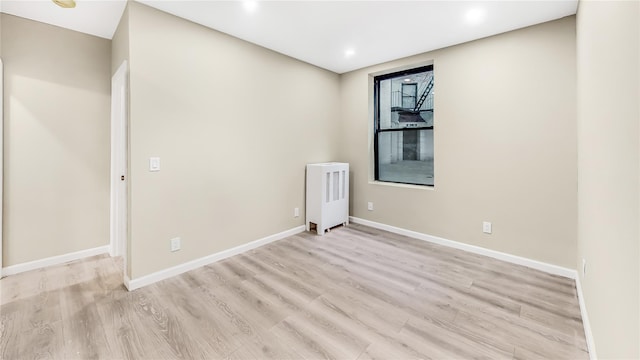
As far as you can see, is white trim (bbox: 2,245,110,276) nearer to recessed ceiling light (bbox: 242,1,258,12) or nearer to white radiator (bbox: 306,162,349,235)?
white radiator (bbox: 306,162,349,235)

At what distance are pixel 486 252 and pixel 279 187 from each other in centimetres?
257

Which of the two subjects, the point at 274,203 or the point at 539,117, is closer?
the point at 539,117

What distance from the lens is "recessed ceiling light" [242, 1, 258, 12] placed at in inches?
93.0

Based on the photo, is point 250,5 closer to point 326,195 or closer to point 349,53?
point 349,53

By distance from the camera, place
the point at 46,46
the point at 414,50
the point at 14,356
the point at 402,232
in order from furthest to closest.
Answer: the point at 402,232 < the point at 414,50 < the point at 46,46 < the point at 14,356

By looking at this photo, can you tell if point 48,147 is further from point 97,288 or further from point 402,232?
point 402,232

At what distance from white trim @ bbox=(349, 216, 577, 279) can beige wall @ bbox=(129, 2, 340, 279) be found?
1.32 m

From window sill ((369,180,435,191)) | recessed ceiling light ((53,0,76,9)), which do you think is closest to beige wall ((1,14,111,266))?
recessed ceiling light ((53,0,76,9))

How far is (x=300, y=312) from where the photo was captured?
2.07 metres

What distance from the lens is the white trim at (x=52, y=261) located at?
2.64 metres

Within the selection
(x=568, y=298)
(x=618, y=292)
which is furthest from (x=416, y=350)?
(x=568, y=298)

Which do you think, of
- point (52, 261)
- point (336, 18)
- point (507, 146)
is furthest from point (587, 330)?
point (52, 261)

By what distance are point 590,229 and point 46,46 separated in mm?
4805

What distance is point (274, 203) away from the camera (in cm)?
363
